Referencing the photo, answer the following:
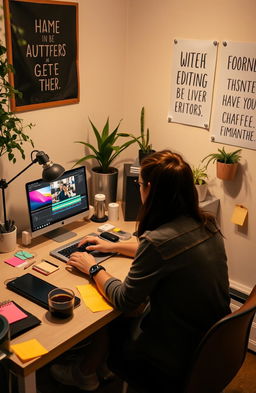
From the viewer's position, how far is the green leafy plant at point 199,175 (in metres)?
2.67

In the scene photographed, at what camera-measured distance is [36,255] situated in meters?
2.28

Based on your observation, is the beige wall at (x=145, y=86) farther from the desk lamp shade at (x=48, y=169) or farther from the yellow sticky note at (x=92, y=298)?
the yellow sticky note at (x=92, y=298)

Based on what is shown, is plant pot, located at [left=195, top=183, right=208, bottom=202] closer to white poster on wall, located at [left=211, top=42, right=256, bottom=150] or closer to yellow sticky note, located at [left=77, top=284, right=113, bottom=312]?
white poster on wall, located at [left=211, top=42, right=256, bottom=150]

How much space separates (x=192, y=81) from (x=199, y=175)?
21.7 inches

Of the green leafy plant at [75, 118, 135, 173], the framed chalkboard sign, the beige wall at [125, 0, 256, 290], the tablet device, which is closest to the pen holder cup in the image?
the tablet device

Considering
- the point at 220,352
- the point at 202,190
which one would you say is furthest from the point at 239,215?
the point at 220,352

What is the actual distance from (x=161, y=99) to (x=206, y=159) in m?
0.48

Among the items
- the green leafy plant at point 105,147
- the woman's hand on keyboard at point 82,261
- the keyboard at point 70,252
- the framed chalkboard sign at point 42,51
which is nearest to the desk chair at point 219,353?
the woman's hand on keyboard at point 82,261

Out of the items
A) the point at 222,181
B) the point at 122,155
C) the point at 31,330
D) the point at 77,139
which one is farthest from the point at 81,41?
the point at 31,330

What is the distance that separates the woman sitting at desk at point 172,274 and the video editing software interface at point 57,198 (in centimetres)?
70

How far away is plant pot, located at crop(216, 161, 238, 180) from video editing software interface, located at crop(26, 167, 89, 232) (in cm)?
77

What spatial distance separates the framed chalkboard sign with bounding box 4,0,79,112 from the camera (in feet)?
7.28

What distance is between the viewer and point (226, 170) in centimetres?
255

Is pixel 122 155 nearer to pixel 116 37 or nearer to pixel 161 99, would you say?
pixel 161 99
